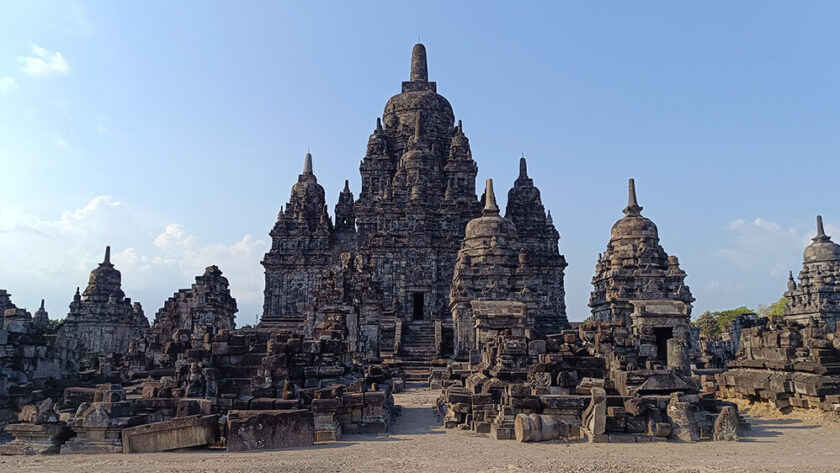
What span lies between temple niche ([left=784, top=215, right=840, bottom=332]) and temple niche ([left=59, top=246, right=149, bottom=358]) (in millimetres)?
36106

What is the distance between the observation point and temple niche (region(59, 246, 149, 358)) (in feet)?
123

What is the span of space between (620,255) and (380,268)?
46.4 ft

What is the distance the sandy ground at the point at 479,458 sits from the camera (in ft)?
28.4

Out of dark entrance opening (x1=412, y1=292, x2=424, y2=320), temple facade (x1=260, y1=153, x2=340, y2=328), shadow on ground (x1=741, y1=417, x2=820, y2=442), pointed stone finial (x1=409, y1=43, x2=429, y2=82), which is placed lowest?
shadow on ground (x1=741, y1=417, x2=820, y2=442)

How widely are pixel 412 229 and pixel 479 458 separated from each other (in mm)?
30117

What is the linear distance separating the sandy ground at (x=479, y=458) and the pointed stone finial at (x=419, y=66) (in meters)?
41.1

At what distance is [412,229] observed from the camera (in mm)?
39219

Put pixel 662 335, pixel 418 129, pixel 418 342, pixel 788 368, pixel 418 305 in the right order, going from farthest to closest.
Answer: pixel 418 129, pixel 418 305, pixel 418 342, pixel 662 335, pixel 788 368

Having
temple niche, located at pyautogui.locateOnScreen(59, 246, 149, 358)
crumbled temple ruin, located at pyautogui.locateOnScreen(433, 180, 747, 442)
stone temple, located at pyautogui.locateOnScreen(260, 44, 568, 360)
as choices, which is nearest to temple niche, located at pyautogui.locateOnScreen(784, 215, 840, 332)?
stone temple, located at pyautogui.locateOnScreen(260, 44, 568, 360)

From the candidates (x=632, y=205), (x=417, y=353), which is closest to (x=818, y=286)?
(x=632, y=205)

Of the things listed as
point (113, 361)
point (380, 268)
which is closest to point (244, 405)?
point (113, 361)

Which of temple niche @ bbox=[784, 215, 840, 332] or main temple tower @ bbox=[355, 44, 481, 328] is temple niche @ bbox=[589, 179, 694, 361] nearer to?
main temple tower @ bbox=[355, 44, 481, 328]

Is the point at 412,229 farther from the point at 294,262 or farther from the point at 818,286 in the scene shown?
the point at 818,286

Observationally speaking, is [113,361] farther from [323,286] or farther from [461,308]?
[461,308]
